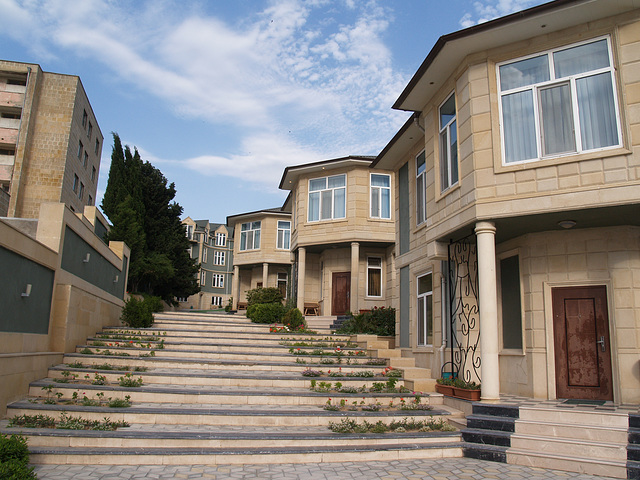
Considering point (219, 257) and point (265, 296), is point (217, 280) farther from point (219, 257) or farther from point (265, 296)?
point (265, 296)

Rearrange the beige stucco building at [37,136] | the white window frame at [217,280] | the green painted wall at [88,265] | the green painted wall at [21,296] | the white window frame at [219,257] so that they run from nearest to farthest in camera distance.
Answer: the green painted wall at [21,296] → the green painted wall at [88,265] → the beige stucco building at [37,136] → the white window frame at [217,280] → the white window frame at [219,257]

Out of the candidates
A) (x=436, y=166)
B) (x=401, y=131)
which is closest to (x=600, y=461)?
(x=436, y=166)

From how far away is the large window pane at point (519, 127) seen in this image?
28.5 feet

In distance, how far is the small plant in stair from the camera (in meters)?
8.85

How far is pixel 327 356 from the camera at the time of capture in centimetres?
1207

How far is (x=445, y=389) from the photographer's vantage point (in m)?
9.53

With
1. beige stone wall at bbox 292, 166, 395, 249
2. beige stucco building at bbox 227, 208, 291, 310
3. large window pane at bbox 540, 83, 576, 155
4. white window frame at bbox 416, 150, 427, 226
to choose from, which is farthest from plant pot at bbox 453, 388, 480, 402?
beige stucco building at bbox 227, 208, 291, 310

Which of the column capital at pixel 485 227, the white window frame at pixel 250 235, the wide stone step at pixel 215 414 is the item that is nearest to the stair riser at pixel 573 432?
the wide stone step at pixel 215 414

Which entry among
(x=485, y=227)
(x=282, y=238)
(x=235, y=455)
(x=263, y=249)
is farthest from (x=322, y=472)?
(x=282, y=238)

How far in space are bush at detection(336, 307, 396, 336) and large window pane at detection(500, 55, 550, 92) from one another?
8.52 metres

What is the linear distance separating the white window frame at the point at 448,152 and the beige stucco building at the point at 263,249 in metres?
20.9

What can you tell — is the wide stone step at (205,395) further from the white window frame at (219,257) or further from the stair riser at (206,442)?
the white window frame at (219,257)

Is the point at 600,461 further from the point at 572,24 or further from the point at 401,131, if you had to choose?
the point at 401,131

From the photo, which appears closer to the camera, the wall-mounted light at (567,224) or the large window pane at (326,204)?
the wall-mounted light at (567,224)
